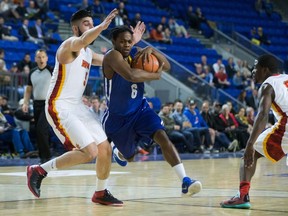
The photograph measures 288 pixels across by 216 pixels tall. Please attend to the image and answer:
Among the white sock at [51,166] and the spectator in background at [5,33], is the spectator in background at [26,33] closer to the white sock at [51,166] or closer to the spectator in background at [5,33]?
the spectator in background at [5,33]

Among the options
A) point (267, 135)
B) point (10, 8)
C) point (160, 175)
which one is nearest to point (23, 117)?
point (160, 175)

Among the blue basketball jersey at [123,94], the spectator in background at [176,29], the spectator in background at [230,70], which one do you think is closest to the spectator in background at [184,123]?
the spectator in background at [230,70]

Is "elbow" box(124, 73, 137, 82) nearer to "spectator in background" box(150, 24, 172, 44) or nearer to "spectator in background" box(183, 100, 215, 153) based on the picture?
"spectator in background" box(183, 100, 215, 153)

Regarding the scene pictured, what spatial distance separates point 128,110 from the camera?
22.4ft

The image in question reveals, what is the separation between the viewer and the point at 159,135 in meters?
6.76

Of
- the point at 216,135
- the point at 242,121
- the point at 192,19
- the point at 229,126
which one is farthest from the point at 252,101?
the point at 192,19

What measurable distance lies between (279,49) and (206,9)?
3.05 meters

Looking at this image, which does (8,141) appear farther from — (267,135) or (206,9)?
(206,9)

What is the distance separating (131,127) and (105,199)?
0.79 m

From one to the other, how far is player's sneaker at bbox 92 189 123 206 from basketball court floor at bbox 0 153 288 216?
0.33 ft

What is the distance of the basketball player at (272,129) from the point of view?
6133mm

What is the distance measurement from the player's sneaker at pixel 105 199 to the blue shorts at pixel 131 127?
600mm

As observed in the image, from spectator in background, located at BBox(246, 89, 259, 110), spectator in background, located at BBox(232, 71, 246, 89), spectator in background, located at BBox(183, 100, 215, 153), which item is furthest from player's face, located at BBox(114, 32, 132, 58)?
spectator in background, located at BBox(232, 71, 246, 89)

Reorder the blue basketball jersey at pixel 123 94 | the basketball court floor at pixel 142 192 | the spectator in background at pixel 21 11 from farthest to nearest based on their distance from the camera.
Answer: the spectator in background at pixel 21 11 < the blue basketball jersey at pixel 123 94 < the basketball court floor at pixel 142 192
